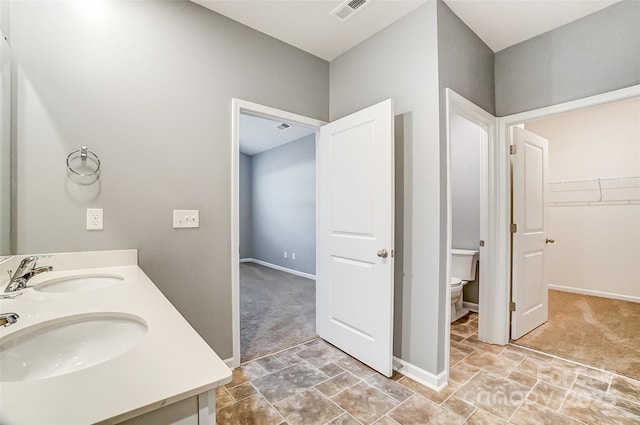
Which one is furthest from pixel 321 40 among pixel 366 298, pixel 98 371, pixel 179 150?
pixel 98 371

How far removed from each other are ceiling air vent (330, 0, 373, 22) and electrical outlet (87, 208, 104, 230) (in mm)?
2034

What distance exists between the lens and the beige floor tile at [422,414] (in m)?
1.59

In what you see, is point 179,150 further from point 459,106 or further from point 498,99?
point 498,99

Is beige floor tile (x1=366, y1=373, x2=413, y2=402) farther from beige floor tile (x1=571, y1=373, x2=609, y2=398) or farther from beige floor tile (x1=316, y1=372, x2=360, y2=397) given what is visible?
beige floor tile (x1=571, y1=373, x2=609, y2=398)

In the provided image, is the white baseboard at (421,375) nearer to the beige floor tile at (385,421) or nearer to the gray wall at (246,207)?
the beige floor tile at (385,421)

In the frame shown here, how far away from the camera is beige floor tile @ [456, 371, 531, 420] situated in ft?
5.55

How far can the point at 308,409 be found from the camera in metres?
1.68

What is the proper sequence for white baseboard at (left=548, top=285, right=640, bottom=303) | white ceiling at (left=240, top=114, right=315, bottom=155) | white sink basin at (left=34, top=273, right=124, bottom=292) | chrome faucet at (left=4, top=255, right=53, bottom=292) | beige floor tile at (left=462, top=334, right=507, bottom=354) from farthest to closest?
1. white ceiling at (left=240, top=114, right=315, bottom=155)
2. white baseboard at (left=548, top=285, right=640, bottom=303)
3. beige floor tile at (left=462, top=334, right=507, bottom=354)
4. white sink basin at (left=34, top=273, right=124, bottom=292)
5. chrome faucet at (left=4, top=255, right=53, bottom=292)

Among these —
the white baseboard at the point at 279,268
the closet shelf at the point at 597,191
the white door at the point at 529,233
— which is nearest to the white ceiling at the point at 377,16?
the white door at the point at 529,233

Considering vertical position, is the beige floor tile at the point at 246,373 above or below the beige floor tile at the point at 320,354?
above

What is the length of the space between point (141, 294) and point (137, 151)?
1031 mm

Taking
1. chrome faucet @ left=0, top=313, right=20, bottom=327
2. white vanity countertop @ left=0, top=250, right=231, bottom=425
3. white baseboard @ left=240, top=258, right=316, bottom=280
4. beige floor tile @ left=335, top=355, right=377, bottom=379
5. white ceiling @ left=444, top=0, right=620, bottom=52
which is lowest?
beige floor tile @ left=335, top=355, right=377, bottom=379

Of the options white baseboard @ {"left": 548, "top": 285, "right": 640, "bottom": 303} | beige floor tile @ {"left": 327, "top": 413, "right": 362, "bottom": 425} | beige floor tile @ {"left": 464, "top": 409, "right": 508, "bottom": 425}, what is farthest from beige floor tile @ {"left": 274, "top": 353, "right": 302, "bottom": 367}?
white baseboard @ {"left": 548, "top": 285, "right": 640, "bottom": 303}

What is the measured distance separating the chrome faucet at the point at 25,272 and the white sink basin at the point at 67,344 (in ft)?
1.84
